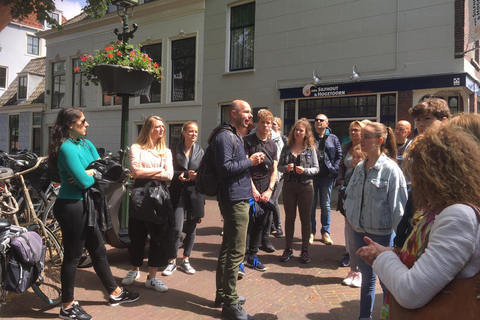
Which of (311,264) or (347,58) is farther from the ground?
(347,58)

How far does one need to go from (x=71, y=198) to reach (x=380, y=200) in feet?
8.45

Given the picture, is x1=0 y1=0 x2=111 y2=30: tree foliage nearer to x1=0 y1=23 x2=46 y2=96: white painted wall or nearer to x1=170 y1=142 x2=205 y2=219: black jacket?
x1=170 y1=142 x2=205 y2=219: black jacket

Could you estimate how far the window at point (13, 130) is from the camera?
22.5 m

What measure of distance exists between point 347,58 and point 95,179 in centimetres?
969

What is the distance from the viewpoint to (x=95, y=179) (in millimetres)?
3258

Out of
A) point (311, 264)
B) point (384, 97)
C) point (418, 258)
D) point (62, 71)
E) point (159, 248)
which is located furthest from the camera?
point (62, 71)

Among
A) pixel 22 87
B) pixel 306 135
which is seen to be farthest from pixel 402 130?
pixel 22 87

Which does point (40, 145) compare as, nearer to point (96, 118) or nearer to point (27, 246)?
point (96, 118)

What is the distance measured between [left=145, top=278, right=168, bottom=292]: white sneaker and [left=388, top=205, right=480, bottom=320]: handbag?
303cm

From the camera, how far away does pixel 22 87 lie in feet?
75.7

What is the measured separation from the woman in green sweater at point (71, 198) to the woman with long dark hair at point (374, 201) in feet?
7.44

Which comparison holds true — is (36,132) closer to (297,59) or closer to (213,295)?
(297,59)

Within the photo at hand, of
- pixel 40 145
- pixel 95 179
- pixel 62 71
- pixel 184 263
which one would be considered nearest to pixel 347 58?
pixel 184 263

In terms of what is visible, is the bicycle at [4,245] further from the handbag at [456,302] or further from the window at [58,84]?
the window at [58,84]
